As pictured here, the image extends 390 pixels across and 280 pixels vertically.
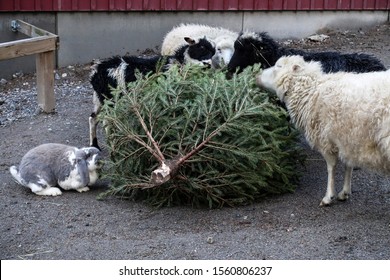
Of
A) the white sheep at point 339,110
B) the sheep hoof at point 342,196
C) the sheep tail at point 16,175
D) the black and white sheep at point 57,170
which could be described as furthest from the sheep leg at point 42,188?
the sheep hoof at point 342,196

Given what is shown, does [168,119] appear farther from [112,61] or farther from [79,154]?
[112,61]

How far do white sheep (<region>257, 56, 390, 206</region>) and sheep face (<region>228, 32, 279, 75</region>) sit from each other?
1044 mm

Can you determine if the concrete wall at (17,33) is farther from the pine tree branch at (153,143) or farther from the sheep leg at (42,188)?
the pine tree branch at (153,143)

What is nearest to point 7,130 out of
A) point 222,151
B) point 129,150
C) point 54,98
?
point 54,98

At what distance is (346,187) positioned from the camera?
668 cm

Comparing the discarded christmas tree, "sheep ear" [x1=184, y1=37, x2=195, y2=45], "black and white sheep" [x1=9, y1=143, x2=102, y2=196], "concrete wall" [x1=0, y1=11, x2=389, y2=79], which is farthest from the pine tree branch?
"concrete wall" [x1=0, y1=11, x2=389, y2=79]

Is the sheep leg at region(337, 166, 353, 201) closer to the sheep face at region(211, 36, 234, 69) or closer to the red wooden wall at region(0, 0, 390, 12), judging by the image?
the sheep face at region(211, 36, 234, 69)

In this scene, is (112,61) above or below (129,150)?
above

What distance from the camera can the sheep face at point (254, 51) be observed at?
26.6 feet

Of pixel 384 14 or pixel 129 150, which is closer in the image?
pixel 129 150

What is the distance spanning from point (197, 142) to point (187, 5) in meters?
5.84

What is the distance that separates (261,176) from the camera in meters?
6.68

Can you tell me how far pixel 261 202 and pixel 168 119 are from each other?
1.09 meters

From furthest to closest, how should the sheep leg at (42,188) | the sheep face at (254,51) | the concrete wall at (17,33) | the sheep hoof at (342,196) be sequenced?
the concrete wall at (17,33) < the sheep face at (254,51) < the sheep leg at (42,188) < the sheep hoof at (342,196)
